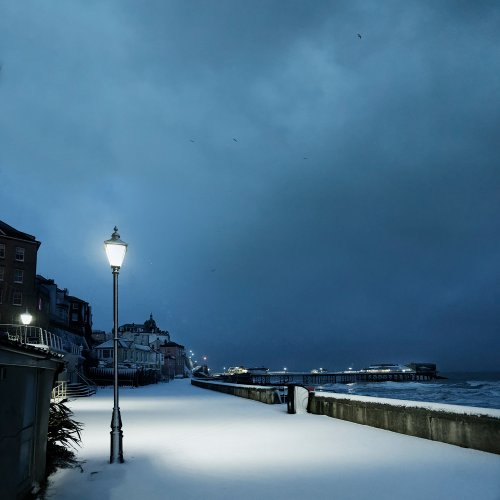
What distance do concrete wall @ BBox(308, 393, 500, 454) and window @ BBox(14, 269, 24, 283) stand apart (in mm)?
44921

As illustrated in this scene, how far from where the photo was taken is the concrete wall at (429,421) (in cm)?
862

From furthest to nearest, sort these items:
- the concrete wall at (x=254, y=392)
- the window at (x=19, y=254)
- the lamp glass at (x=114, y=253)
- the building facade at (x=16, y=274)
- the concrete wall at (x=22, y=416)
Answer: the window at (x=19, y=254) < the building facade at (x=16, y=274) < the concrete wall at (x=254, y=392) < the lamp glass at (x=114, y=253) < the concrete wall at (x=22, y=416)

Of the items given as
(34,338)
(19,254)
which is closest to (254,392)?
(34,338)

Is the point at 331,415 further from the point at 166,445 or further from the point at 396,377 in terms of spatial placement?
the point at 396,377

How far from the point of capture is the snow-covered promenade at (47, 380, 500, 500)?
20.8 feet

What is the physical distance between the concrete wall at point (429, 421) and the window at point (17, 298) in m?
44.5

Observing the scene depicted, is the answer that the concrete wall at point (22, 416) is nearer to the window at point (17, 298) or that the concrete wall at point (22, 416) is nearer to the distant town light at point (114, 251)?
the distant town light at point (114, 251)

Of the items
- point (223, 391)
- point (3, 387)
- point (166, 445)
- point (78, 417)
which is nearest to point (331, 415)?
point (166, 445)

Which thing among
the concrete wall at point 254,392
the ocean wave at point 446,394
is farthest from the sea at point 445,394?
the concrete wall at point 254,392

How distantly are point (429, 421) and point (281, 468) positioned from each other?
4.13 metres

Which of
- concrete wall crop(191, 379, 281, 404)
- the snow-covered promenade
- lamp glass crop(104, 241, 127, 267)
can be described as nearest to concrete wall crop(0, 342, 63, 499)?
the snow-covered promenade

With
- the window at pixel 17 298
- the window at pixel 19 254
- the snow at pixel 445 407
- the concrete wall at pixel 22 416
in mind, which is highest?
the window at pixel 19 254

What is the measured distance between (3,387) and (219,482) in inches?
150

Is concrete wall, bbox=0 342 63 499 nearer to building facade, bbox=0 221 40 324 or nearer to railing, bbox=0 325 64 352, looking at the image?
railing, bbox=0 325 64 352
